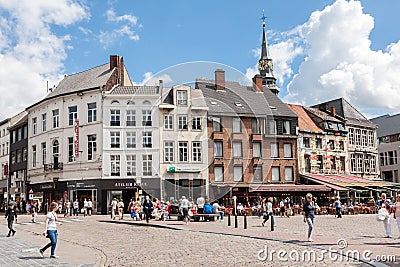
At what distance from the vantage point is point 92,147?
4525cm

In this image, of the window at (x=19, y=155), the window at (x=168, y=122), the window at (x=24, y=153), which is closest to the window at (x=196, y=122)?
the window at (x=168, y=122)

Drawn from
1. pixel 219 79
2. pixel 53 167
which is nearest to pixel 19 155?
pixel 53 167

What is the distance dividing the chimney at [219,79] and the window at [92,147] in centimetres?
3273

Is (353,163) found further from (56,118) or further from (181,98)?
(181,98)

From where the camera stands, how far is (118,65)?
48.8 m

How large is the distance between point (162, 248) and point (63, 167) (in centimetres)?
3344

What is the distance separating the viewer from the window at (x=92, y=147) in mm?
44969

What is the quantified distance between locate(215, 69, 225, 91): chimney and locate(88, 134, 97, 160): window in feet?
107

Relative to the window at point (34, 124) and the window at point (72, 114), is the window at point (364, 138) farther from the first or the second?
the window at point (34, 124)

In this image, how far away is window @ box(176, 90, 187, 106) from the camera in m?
14.4

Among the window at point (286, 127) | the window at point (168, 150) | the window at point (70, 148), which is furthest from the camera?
the window at point (286, 127)

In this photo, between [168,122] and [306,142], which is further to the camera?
[306,142]

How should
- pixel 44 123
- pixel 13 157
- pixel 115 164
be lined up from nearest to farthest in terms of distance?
1. pixel 115 164
2. pixel 44 123
3. pixel 13 157

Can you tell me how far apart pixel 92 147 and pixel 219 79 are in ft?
110
